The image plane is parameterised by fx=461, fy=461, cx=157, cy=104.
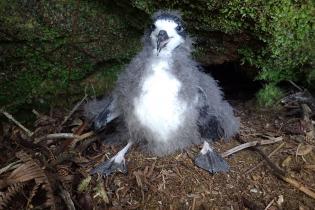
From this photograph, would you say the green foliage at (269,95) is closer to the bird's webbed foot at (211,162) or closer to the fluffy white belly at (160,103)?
the bird's webbed foot at (211,162)

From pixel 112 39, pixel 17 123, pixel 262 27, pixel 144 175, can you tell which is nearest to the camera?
pixel 144 175

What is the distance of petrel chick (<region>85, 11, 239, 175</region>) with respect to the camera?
9.54ft

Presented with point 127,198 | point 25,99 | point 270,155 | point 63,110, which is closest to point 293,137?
point 270,155

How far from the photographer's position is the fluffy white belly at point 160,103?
288 cm

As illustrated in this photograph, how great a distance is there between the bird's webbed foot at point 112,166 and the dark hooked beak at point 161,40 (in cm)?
77

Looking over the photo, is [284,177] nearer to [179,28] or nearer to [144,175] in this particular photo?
[144,175]

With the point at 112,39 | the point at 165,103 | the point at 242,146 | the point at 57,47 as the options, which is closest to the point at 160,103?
the point at 165,103

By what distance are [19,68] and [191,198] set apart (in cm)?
155

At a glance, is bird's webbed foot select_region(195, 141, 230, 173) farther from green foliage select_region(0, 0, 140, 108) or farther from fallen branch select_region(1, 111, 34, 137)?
→ fallen branch select_region(1, 111, 34, 137)

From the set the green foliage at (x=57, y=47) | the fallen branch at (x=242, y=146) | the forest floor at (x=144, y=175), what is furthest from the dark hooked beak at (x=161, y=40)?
the fallen branch at (x=242, y=146)

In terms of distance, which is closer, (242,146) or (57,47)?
(242,146)

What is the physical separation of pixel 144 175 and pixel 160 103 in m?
0.48

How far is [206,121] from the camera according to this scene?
3166 mm

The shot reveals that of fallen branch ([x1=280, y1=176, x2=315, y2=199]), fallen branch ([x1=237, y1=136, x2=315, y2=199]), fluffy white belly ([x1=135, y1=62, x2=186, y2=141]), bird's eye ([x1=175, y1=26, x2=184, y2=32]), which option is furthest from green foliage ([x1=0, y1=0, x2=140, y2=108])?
fallen branch ([x1=280, y1=176, x2=315, y2=199])
